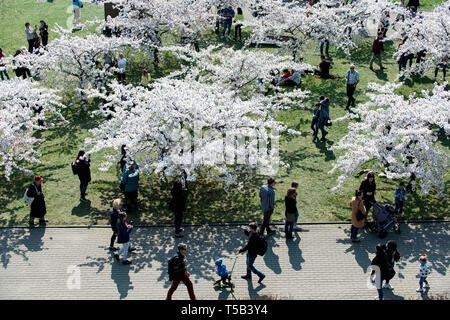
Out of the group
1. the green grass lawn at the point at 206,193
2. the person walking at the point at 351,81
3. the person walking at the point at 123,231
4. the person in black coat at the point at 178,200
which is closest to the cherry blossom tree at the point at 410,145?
the green grass lawn at the point at 206,193

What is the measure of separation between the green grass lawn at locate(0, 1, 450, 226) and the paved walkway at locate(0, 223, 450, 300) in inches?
21.2

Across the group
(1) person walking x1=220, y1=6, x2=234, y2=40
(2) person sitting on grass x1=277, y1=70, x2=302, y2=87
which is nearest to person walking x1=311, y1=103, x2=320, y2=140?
(2) person sitting on grass x1=277, y1=70, x2=302, y2=87

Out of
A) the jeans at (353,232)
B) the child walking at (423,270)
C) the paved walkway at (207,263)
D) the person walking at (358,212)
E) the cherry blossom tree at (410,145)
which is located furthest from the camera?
the cherry blossom tree at (410,145)

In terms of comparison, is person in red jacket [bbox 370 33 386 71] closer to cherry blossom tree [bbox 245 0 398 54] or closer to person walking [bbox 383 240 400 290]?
cherry blossom tree [bbox 245 0 398 54]

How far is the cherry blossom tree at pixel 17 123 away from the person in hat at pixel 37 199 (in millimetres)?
1499

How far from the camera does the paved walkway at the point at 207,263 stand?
10.7 m

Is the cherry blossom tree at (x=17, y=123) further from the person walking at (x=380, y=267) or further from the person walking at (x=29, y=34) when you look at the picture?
the person walking at (x=380, y=267)

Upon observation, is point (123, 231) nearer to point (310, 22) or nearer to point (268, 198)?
point (268, 198)

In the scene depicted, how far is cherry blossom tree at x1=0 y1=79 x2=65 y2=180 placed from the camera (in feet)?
47.5

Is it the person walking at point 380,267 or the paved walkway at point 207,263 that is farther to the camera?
the paved walkway at point 207,263

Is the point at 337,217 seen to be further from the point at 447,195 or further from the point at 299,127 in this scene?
the point at 299,127

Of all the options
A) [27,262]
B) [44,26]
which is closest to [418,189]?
[27,262]

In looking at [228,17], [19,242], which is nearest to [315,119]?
[19,242]

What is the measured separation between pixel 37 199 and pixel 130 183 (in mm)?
2135
